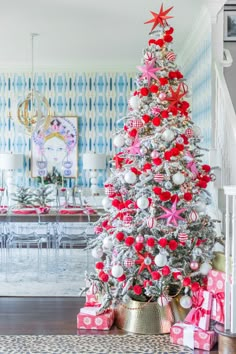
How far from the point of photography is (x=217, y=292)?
3.97 m

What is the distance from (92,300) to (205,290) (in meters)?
1.01

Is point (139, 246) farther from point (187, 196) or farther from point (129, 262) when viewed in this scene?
point (187, 196)

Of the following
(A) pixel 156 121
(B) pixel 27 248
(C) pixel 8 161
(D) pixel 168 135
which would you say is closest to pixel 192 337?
(D) pixel 168 135

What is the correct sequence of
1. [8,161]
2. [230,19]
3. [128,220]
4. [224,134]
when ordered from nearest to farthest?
[128,220] → [224,134] → [230,19] → [8,161]

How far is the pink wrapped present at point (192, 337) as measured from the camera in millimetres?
3896

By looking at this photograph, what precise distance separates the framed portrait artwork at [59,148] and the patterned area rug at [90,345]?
5639mm

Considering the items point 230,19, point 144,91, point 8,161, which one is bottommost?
point 8,161

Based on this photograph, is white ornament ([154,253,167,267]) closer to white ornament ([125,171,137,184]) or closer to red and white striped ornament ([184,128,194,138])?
white ornament ([125,171,137,184])

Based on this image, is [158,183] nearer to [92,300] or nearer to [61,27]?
[92,300]

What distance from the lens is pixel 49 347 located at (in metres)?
3.86

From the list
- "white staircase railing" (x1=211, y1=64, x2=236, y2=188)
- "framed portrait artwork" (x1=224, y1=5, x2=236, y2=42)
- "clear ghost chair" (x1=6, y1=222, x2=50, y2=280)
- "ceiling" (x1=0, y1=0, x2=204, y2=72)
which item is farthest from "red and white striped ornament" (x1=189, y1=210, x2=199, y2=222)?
"framed portrait artwork" (x1=224, y1=5, x2=236, y2=42)

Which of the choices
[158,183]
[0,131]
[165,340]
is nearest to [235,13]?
[158,183]

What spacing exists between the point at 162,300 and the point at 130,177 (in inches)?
39.0

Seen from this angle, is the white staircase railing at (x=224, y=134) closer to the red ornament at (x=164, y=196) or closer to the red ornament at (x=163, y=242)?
the red ornament at (x=164, y=196)
